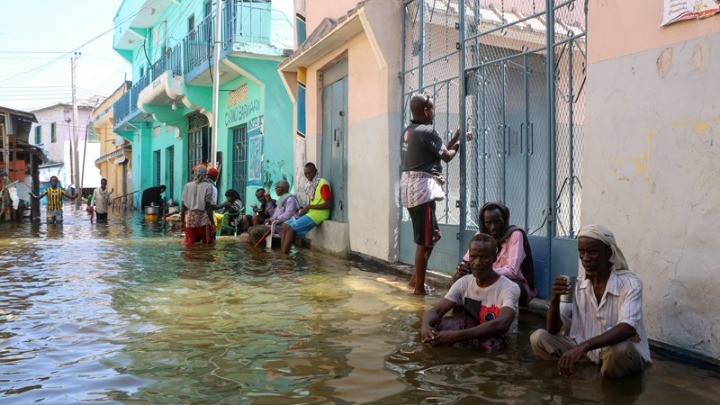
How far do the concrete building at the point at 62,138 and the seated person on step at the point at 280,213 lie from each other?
40.6 metres

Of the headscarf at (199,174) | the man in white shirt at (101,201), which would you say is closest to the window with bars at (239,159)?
the man in white shirt at (101,201)

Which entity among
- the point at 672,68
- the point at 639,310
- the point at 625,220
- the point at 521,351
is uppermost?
the point at 672,68

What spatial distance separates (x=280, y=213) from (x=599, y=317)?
842cm

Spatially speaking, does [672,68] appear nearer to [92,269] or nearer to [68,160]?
[92,269]

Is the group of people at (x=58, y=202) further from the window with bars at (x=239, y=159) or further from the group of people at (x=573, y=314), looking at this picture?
the group of people at (x=573, y=314)

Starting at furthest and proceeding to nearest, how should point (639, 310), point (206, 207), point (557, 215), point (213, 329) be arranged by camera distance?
point (206, 207) → point (557, 215) → point (213, 329) → point (639, 310)

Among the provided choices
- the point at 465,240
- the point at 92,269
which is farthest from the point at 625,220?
the point at 92,269

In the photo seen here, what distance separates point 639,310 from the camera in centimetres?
345

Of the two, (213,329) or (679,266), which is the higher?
(679,266)

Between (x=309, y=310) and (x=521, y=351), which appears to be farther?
(x=309, y=310)

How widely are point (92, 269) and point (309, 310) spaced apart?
403cm

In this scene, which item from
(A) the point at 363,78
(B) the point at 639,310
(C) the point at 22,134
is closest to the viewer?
(B) the point at 639,310

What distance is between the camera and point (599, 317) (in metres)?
3.65

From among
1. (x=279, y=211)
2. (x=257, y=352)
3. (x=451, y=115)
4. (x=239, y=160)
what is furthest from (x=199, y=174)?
(x=257, y=352)
